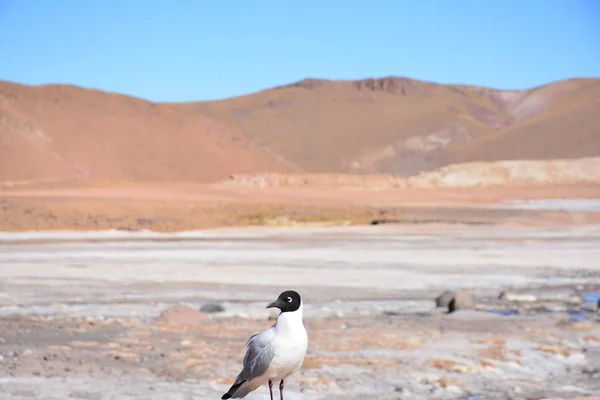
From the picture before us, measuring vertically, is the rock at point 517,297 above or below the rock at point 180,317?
below

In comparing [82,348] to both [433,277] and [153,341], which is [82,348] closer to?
[153,341]

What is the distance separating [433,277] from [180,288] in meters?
5.06

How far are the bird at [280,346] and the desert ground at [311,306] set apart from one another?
2.92 meters

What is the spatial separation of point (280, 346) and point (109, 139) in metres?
92.8

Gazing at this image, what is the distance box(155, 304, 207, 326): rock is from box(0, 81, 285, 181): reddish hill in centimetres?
6897

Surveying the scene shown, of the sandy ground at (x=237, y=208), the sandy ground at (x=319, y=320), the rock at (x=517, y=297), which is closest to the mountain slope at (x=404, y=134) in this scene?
the sandy ground at (x=237, y=208)

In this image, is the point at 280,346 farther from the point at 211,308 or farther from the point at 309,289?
the point at 309,289

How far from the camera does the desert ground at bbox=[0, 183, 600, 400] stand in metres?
10.1

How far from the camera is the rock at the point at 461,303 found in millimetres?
15266

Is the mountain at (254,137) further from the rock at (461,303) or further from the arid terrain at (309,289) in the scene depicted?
the rock at (461,303)

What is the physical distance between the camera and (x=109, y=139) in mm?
97125

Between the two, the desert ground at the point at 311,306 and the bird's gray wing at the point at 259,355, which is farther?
the desert ground at the point at 311,306

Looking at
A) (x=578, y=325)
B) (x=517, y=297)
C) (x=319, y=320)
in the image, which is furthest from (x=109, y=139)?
(x=578, y=325)

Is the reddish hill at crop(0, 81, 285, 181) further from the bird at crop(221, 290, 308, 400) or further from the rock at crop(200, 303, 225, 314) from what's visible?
the bird at crop(221, 290, 308, 400)
